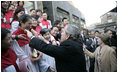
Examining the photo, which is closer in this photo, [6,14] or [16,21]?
[16,21]

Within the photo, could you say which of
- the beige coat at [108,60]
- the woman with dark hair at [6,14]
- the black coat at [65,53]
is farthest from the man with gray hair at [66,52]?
the woman with dark hair at [6,14]

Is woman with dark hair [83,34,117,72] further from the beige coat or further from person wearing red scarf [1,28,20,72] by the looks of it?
person wearing red scarf [1,28,20,72]

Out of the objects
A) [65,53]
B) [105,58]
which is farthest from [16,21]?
[105,58]

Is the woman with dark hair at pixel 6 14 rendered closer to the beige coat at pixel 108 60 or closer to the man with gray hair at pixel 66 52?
the man with gray hair at pixel 66 52

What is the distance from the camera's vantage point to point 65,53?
6.00ft

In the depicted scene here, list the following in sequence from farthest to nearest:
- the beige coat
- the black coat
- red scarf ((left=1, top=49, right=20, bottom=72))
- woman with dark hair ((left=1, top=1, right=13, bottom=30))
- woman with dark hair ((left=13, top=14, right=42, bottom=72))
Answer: woman with dark hair ((left=1, top=1, right=13, bottom=30))
the beige coat
woman with dark hair ((left=13, top=14, right=42, bottom=72))
the black coat
red scarf ((left=1, top=49, right=20, bottom=72))

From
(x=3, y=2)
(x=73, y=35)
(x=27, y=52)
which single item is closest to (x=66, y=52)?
(x=73, y=35)

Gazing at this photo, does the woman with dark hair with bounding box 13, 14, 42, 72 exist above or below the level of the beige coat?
above

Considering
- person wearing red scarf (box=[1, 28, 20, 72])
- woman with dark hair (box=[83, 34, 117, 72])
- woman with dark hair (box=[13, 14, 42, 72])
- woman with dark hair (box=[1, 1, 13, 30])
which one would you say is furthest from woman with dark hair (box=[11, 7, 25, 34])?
woman with dark hair (box=[83, 34, 117, 72])

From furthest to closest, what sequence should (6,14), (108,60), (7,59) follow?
(6,14), (108,60), (7,59)

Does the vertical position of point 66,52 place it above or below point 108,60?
above

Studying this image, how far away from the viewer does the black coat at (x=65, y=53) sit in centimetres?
182

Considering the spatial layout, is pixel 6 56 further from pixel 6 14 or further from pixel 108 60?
pixel 108 60

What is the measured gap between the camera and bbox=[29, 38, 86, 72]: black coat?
1817 mm
